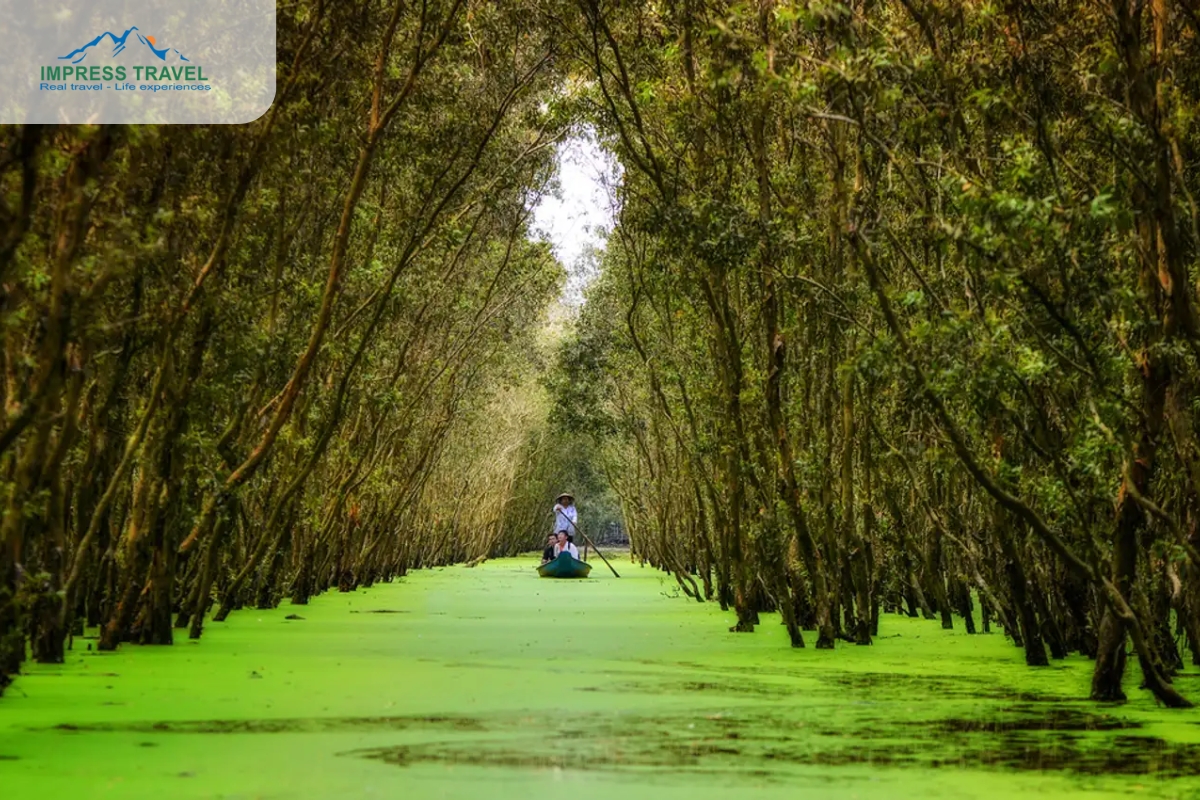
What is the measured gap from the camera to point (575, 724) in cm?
791

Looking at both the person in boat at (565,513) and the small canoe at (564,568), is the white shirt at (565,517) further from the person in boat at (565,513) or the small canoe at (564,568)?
the small canoe at (564,568)

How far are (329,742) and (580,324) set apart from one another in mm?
26937

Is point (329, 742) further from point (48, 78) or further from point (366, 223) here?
point (366, 223)

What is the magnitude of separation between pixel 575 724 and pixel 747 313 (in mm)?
11450

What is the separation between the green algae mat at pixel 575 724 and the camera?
598 cm

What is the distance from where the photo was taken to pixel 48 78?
357 inches

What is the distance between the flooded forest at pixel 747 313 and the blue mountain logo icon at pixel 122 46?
65cm

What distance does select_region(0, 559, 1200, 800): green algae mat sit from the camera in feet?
19.6

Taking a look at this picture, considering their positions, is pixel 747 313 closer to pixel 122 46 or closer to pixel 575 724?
pixel 122 46

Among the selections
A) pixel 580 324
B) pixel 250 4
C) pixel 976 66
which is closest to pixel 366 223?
pixel 250 4
